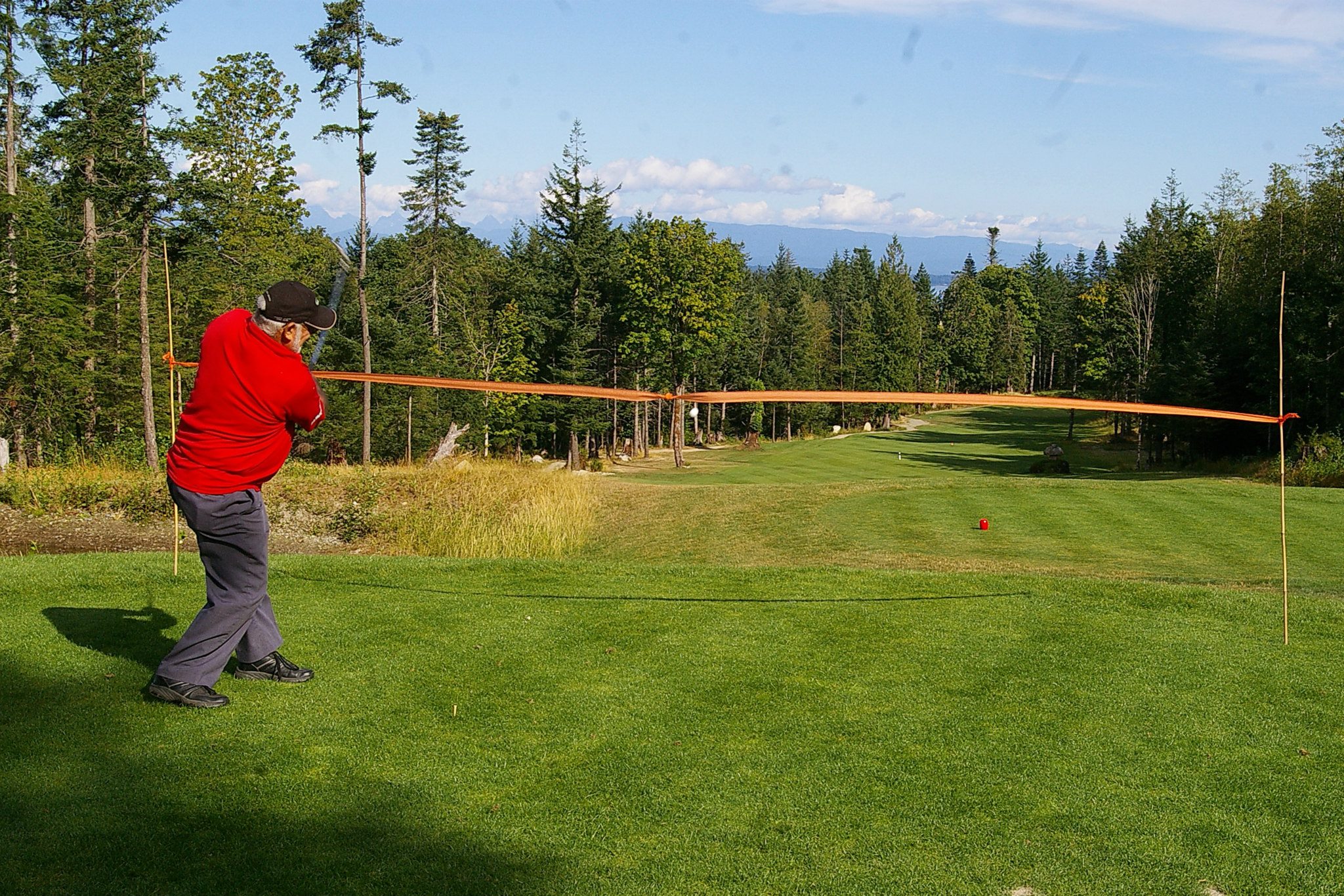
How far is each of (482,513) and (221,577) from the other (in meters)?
14.0

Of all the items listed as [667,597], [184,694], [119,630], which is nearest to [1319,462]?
[667,597]

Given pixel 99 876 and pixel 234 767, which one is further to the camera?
pixel 234 767

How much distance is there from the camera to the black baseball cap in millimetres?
5930

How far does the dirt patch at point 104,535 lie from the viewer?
1578 centimetres

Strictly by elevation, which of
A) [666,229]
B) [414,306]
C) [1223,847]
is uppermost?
[666,229]

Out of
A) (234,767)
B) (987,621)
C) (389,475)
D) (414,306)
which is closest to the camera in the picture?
(234,767)

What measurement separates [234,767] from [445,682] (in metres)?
1.62

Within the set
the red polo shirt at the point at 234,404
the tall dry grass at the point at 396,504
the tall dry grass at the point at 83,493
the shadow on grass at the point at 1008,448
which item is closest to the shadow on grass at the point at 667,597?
the red polo shirt at the point at 234,404

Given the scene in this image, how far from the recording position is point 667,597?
9.28 m

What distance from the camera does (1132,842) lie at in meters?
4.61

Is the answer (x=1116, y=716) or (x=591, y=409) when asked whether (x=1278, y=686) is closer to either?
(x=1116, y=716)

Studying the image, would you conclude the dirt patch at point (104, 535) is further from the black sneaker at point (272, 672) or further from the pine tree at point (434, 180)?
the pine tree at point (434, 180)

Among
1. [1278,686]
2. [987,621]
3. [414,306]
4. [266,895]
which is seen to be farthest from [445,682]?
[414,306]

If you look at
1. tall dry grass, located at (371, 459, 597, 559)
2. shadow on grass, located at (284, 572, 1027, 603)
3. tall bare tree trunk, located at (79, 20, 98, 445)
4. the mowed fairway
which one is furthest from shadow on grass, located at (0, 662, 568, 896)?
tall bare tree trunk, located at (79, 20, 98, 445)
